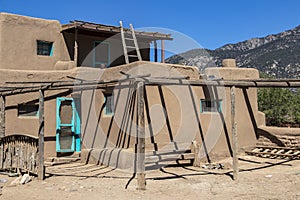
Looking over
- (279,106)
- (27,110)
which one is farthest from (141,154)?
(279,106)

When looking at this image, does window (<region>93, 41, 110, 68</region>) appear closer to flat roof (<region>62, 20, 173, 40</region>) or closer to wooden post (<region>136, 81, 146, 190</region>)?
flat roof (<region>62, 20, 173, 40</region>)

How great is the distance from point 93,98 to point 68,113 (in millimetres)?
1101

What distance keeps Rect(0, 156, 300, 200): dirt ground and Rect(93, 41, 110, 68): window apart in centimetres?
603

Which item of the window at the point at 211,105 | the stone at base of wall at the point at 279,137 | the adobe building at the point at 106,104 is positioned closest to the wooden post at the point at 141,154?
the adobe building at the point at 106,104

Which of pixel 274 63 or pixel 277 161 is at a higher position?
pixel 274 63

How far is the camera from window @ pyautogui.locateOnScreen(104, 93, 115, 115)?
12633 mm

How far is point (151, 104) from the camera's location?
11375mm

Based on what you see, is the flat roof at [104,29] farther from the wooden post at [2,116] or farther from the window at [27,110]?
the wooden post at [2,116]

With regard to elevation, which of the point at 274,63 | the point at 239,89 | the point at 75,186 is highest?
the point at 274,63

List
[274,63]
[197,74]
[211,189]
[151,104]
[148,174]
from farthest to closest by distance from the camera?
[274,63]
[197,74]
[151,104]
[148,174]
[211,189]

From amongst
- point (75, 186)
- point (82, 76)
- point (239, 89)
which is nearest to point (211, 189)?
point (75, 186)

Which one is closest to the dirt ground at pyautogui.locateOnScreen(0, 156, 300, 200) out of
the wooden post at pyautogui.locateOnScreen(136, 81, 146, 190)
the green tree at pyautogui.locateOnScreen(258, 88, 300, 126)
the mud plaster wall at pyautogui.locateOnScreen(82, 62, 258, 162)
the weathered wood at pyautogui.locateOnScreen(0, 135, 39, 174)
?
the wooden post at pyautogui.locateOnScreen(136, 81, 146, 190)

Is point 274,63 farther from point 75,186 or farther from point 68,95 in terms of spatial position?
point 75,186

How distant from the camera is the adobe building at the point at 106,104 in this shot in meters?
11.5
